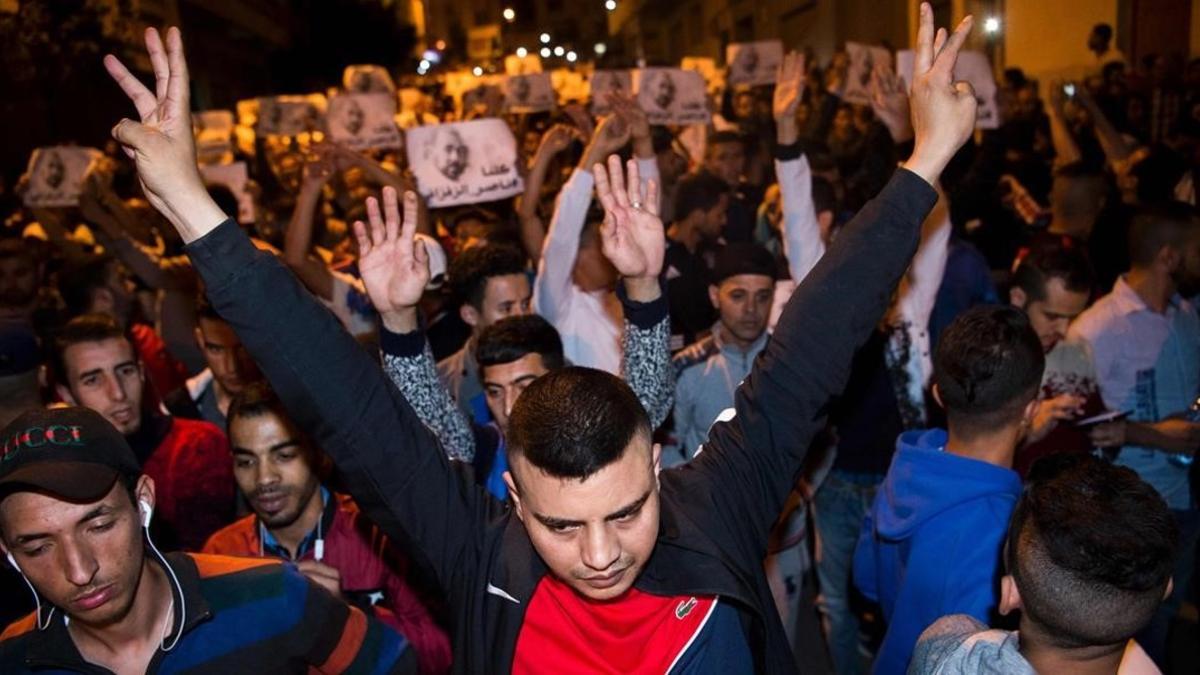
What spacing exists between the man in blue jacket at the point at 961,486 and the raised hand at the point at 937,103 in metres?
0.90

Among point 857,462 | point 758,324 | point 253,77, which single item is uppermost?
point 253,77

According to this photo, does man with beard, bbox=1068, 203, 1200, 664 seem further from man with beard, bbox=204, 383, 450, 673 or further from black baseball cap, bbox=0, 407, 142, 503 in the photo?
black baseball cap, bbox=0, 407, 142, 503

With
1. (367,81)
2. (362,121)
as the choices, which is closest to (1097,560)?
(362,121)

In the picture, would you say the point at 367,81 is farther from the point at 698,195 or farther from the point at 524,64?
the point at 524,64

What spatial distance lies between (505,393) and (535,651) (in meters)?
1.51

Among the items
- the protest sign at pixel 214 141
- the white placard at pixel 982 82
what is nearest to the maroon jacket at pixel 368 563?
the white placard at pixel 982 82

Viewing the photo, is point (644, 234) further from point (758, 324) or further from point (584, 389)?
point (758, 324)

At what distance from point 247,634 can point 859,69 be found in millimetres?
6227

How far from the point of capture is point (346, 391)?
6.04 feet

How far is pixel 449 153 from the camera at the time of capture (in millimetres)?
5855

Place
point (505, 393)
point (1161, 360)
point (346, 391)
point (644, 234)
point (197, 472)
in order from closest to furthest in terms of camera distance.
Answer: point (346, 391)
point (644, 234)
point (505, 393)
point (197, 472)
point (1161, 360)

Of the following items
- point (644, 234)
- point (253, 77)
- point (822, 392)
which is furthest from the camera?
point (253, 77)

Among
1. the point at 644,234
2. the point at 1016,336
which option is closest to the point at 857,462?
the point at 1016,336

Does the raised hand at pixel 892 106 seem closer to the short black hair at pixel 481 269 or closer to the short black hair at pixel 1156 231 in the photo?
the short black hair at pixel 1156 231
